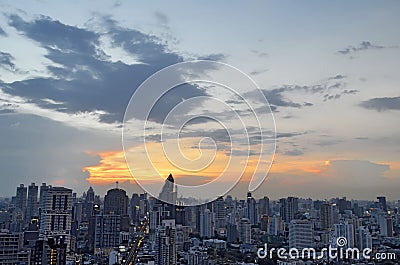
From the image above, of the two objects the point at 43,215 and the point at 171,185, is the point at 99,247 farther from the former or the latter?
the point at 171,185

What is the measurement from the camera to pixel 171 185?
8.04 ft

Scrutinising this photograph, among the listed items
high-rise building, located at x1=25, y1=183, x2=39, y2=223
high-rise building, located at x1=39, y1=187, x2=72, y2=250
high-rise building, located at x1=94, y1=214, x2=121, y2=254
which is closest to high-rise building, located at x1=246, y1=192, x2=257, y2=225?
high-rise building, located at x1=94, y1=214, x2=121, y2=254

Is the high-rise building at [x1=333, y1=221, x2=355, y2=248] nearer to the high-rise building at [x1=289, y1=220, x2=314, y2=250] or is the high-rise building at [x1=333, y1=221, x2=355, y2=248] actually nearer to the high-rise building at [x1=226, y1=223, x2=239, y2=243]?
the high-rise building at [x1=289, y1=220, x2=314, y2=250]

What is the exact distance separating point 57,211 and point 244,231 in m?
3.57

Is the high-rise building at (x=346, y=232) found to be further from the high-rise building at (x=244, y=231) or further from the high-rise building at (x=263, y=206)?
the high-rise building at (x=263, y=206)

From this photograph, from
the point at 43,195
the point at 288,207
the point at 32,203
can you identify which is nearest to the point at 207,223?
the point at 288,207

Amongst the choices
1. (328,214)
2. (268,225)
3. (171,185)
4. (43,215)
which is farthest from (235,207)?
(171,185)

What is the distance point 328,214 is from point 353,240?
84.9 inches

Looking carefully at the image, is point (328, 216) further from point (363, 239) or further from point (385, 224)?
point (363, 239)

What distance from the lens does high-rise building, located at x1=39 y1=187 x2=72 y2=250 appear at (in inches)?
265

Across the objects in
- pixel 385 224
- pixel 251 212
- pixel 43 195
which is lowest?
pixel 385 224

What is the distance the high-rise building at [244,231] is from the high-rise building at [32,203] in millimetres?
3851

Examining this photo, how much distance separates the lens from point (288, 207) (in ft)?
27.2

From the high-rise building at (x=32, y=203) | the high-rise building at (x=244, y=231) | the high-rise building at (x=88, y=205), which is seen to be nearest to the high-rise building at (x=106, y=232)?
the high-rise building at (x=88, y=205)
